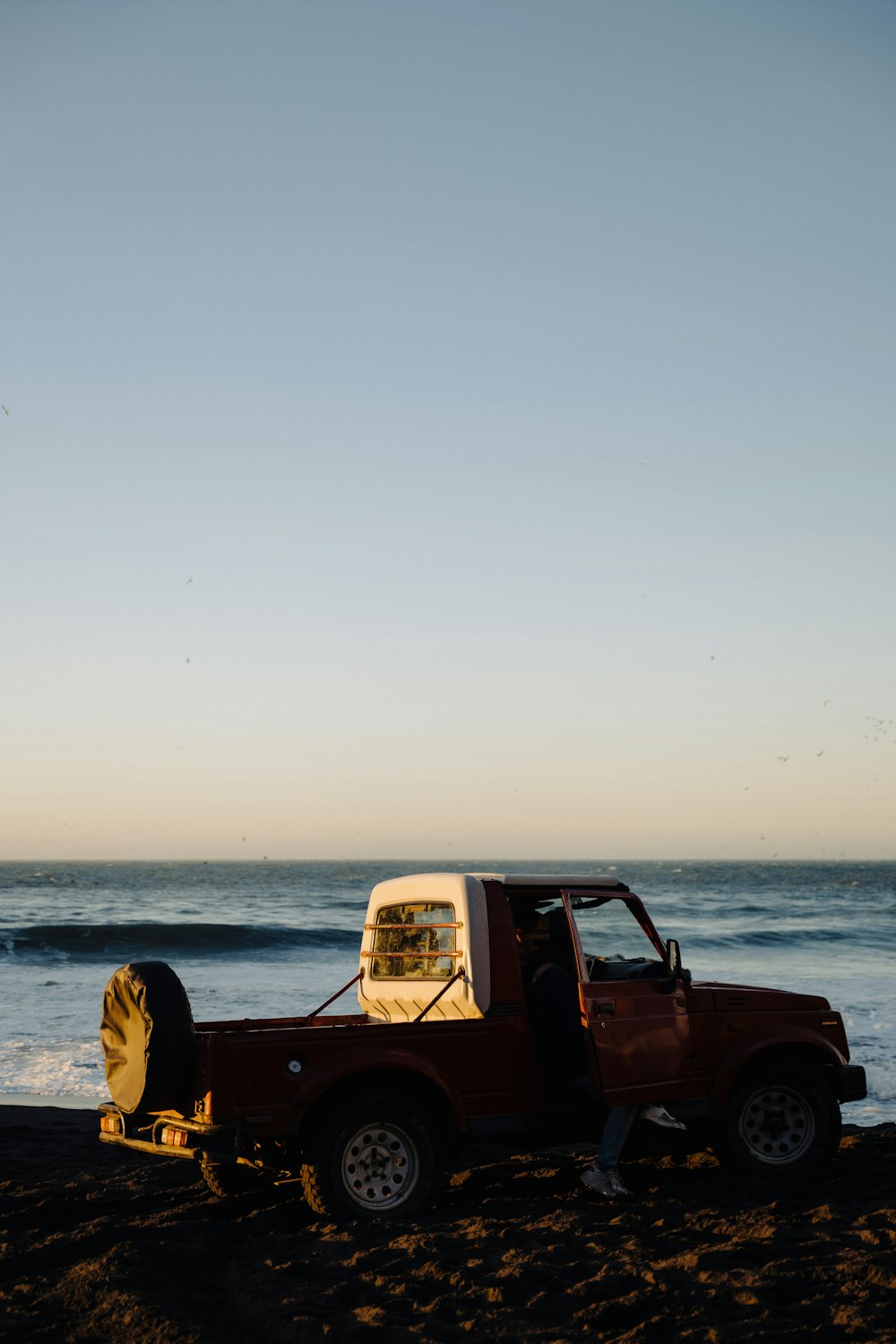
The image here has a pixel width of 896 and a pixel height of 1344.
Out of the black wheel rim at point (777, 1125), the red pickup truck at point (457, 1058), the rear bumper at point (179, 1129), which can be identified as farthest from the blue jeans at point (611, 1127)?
the rear bumper at point (179, 1129)

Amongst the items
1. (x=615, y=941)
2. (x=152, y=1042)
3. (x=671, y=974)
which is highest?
(x=615, y=941)

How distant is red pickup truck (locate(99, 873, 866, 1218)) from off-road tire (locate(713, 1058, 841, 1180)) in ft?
0.04

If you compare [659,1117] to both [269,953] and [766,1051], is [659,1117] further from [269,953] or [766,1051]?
[269,953]

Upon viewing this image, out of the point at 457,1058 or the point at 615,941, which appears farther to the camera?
the point at 615,941

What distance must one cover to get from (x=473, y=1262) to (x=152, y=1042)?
2.09 m

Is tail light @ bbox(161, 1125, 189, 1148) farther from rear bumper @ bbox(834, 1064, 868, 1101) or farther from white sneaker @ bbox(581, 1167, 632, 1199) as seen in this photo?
rear bumper @ bbox(834, 1064, 868, 1101)

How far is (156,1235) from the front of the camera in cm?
677

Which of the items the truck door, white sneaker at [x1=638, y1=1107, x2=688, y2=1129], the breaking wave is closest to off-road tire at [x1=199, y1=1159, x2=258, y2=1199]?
the truck door

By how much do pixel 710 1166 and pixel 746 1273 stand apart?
106 inches

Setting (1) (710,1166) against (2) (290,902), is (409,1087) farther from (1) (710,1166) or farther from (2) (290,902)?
(2) (290,902)

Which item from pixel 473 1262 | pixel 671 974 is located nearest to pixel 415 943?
pixel 671 974

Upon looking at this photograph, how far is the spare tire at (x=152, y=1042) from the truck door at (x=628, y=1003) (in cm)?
242

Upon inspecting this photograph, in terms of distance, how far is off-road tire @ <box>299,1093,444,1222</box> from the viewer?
22.4 ft

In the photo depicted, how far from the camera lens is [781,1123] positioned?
8062 millimetres
